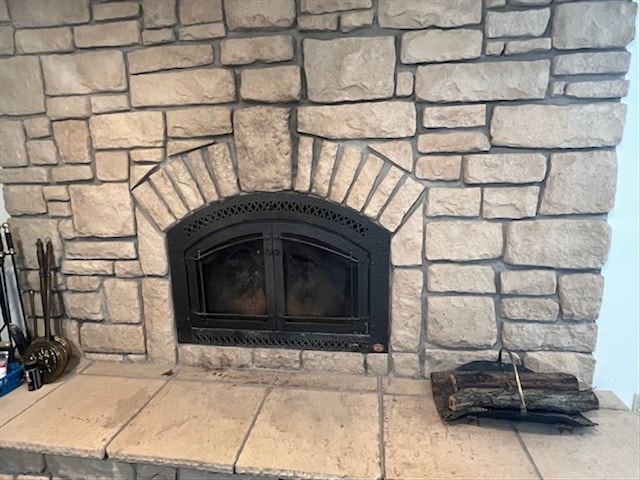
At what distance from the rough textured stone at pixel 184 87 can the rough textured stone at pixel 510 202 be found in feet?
3.54

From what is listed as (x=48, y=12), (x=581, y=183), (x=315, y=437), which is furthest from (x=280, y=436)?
(x=48, y=12)

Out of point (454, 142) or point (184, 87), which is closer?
point (454, 142)

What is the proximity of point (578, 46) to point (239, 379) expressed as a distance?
71.6 inches

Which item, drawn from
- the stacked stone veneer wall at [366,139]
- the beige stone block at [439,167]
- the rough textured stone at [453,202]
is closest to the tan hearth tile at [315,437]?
the stacked stone veneer wall at [366,139]

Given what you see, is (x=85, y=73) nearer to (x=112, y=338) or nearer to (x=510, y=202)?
(x=112, y=338)

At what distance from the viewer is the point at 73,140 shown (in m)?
1.85

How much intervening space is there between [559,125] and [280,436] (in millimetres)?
1480

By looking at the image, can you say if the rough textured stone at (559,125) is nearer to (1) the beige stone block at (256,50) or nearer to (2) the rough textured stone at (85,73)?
(1) the beige stone block at (256,50)

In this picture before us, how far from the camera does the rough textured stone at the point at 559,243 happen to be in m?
1.60

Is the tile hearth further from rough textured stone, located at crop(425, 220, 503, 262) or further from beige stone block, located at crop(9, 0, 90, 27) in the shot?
beige stone block, located at crop(9, 0, 90, 27)

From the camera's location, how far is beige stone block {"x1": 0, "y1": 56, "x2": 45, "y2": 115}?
183cm

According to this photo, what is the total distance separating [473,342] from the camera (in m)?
1.75

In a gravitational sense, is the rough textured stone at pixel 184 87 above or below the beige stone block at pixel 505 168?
above

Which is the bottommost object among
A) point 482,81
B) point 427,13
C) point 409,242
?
point 409,242
